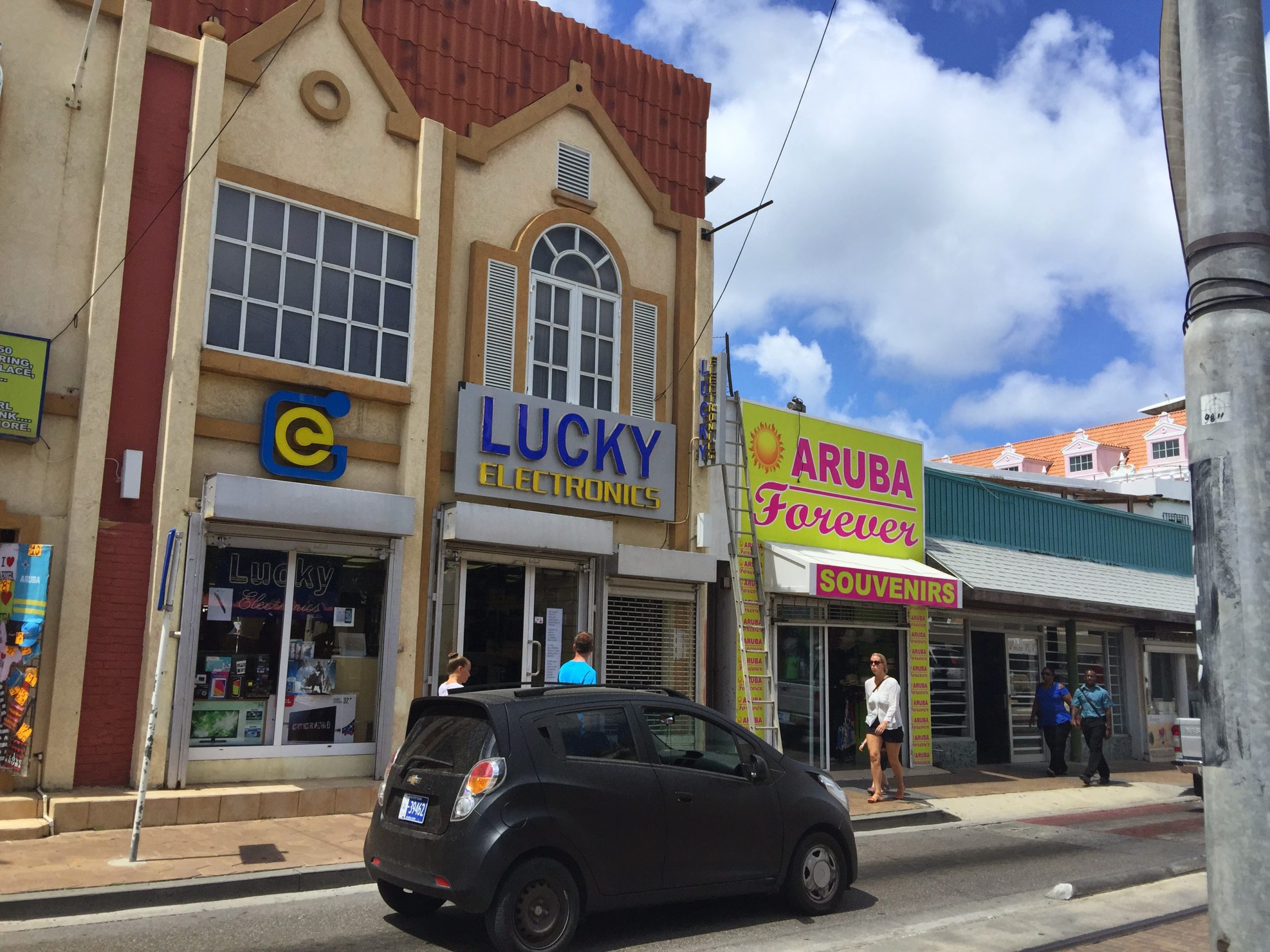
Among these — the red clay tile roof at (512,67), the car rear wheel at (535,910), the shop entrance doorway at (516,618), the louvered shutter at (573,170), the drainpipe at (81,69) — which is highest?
the red clay tile roof at (512,67)

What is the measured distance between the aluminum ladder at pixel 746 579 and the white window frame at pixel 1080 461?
3764cm

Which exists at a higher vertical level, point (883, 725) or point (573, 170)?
point (573, 170)

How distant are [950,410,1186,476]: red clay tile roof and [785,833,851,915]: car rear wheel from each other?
1585 inches

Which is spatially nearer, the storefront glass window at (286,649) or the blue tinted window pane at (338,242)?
the storefront glass window at (286,649)

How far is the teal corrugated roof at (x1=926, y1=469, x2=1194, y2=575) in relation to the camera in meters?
19.2

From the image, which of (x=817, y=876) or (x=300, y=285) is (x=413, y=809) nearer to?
(x=817, y=876)

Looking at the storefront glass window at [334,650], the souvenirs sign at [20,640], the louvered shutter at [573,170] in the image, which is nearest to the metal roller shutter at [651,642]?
the storefront glass window at [334,650]

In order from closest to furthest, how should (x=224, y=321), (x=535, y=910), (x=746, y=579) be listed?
(x=535, y=910), (x=224, y=321), (x=746, y=579)

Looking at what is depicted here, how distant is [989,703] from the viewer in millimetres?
19438

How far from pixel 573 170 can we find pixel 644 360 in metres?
2.78

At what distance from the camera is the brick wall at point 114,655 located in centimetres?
1047

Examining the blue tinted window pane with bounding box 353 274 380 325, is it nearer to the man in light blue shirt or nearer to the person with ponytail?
the person with ponytail

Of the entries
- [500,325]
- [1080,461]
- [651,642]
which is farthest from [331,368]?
[1080,461]

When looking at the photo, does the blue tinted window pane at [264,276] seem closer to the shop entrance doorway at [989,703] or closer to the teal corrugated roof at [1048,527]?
the teal corrugated roof at [1048,527]
